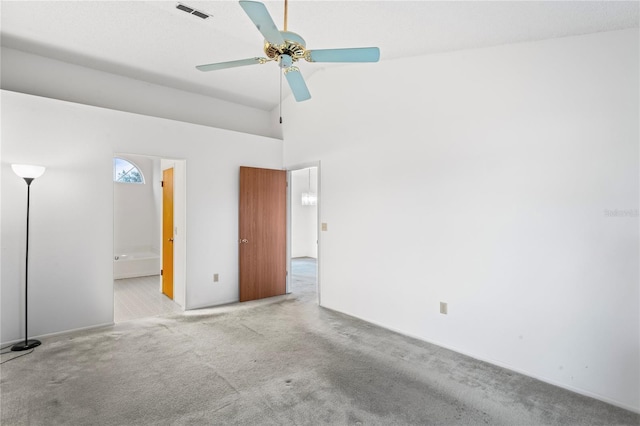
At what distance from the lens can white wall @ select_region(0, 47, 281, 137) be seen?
3730mm

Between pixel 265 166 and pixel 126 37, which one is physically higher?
pixel 126 37

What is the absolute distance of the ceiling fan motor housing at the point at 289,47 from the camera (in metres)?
1.98

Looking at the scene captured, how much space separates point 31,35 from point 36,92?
632 mm

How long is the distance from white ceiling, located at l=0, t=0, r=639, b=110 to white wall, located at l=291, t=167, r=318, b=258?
16.4ft

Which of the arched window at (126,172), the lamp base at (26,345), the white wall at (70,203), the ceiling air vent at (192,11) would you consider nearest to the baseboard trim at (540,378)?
the white wall at (70,203)

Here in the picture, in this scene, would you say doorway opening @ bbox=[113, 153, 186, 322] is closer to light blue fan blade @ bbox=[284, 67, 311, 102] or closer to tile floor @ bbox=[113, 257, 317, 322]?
tile floor @ bbox=[113, 257, 317, 322]

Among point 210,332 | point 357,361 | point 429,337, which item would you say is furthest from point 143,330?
point 429,337

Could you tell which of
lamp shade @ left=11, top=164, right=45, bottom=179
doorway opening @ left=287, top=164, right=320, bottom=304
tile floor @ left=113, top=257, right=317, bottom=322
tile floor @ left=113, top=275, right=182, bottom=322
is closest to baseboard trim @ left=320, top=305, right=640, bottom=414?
tile floor @ left=113, top=257, right=317, bottom=322

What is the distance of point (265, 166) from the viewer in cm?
526

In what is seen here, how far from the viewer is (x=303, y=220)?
9508mm

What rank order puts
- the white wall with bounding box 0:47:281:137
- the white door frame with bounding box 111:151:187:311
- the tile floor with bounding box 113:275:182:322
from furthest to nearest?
the white door frame with bounding box 111:151:187:311
the tile floor with bounding box 113:275:182:322
the white wall with bounding box 0:47:281:137

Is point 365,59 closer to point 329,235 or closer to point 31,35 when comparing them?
point 329,235

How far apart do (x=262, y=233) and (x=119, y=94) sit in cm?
269

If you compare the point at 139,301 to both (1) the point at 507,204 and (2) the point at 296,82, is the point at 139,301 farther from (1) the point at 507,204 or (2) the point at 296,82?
(1) the point at 507,204
